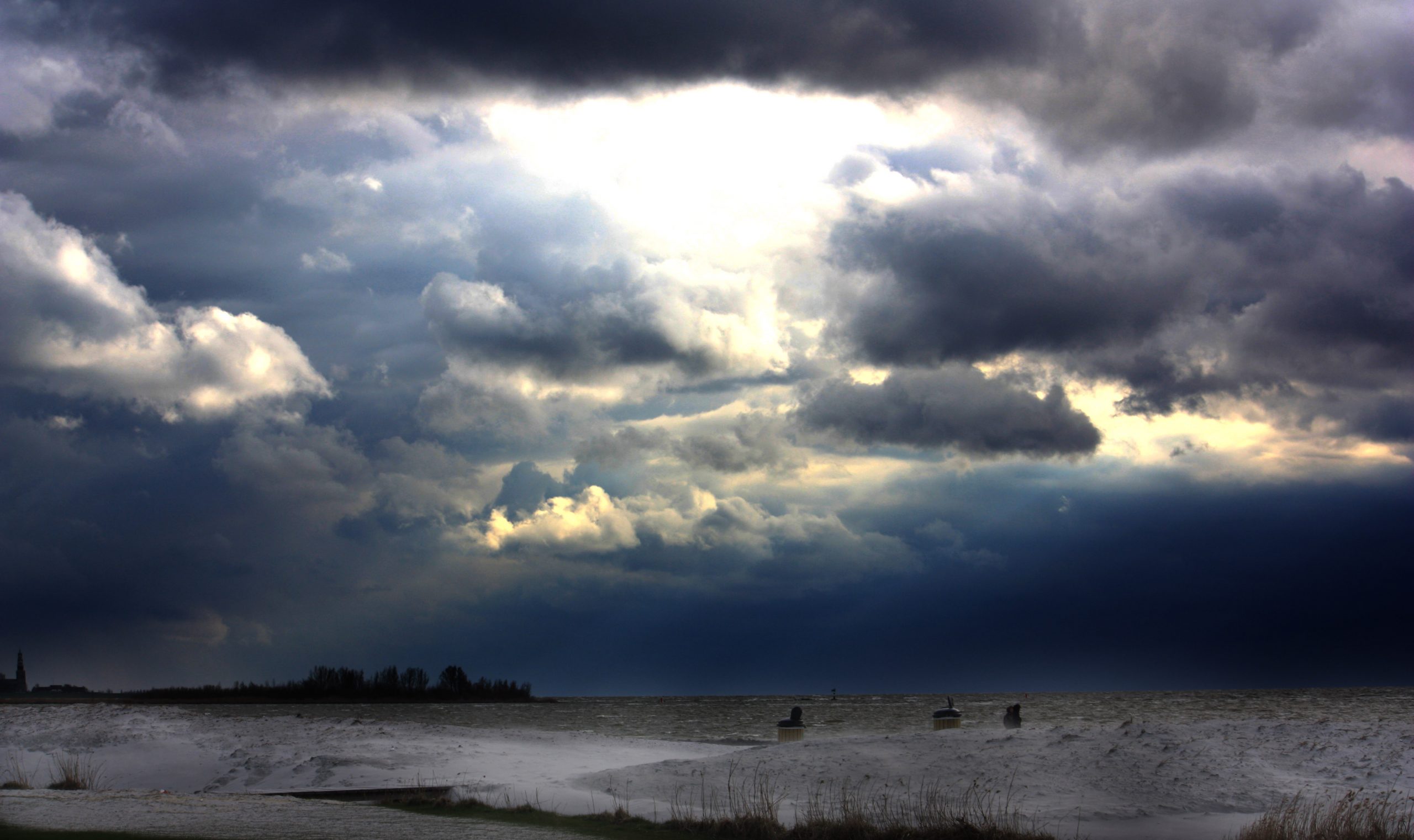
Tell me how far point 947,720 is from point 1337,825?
15890 millimetres

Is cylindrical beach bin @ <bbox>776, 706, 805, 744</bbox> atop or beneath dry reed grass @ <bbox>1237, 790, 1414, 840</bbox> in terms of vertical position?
beneath

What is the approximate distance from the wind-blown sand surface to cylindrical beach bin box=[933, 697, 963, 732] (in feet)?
14.6

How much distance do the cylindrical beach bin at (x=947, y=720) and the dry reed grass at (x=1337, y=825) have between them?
13.7 m

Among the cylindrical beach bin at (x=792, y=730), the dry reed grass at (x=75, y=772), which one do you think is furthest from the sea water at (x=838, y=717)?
the dry reed grass at (x=75, y=772)

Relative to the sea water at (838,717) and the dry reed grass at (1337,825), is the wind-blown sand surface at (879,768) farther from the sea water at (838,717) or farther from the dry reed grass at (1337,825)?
the sea water at (838,717)

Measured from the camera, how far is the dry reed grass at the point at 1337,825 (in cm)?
1484

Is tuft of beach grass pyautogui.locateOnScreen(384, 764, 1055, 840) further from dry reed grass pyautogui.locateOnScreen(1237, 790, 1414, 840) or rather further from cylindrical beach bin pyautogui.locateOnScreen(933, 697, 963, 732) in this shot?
cylindrical beach bin pyautogui.locateOnScreen(933, 697, 963, 732)

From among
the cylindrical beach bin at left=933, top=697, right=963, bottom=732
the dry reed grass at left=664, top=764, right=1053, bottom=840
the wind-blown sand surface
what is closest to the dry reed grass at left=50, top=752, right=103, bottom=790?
the wind-blown sand surface

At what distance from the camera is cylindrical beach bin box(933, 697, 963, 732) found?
30531mm

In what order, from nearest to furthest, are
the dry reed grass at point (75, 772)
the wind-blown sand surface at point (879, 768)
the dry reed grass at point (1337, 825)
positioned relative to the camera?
the dry reed grass at point (1337, 825) → the wind-blown sand surface at point (879, 768) → the dry reed grass at point (75, 772)

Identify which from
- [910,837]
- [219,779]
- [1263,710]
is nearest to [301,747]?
[219,779]

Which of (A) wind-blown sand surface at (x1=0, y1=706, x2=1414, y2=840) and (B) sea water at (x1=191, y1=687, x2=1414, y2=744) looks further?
(B) sea water at (x1=191, y1=687, x2=1414, y2=744)

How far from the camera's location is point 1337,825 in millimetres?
15320

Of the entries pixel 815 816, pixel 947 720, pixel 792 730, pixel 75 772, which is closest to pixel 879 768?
pixel 815 816
